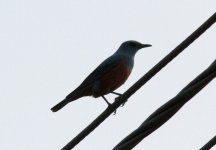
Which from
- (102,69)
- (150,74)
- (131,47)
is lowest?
(150,74)

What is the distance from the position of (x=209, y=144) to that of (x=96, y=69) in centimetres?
521

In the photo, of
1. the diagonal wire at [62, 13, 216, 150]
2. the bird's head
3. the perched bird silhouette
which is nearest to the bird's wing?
the perched bird silhouette

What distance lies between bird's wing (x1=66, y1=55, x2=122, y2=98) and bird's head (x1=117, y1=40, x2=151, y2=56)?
2.00ft

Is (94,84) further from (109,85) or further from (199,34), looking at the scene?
(199,34)

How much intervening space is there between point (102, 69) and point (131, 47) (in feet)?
4.48

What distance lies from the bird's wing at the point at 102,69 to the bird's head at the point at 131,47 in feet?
2.00

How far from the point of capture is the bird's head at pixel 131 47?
9145mm

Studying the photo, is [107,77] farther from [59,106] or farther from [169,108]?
[169,108]

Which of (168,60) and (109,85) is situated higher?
(109,85)

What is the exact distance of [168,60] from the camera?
3.31 metres

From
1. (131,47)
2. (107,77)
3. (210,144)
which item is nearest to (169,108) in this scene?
(210,144)

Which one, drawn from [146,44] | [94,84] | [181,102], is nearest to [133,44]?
[146,44]

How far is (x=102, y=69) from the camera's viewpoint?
8.16 m

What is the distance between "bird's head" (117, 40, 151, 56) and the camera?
914 cm
